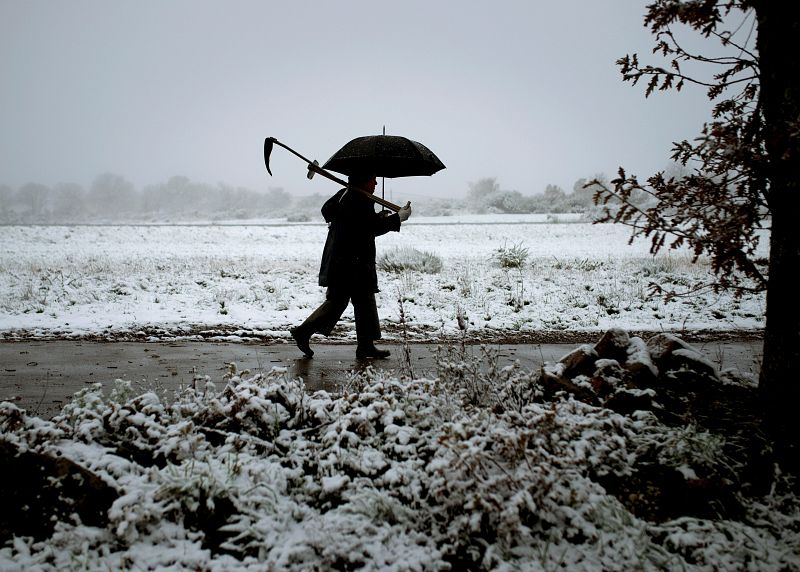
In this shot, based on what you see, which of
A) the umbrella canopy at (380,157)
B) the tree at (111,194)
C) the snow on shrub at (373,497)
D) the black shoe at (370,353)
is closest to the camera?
the snow on shrub at (373,497)

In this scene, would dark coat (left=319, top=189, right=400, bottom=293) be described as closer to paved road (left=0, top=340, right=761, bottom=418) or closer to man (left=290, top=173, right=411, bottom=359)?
man (left=290, top=173, right=411, bottom=359)

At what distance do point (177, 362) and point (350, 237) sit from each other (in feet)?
7.95

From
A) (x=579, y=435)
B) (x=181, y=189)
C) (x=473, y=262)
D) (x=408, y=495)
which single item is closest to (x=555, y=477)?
(x=579, y=435)

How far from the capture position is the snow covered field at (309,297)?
7.96m

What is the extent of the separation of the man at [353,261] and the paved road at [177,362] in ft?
1.34

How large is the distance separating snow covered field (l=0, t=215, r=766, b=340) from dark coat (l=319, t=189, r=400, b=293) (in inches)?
52.3

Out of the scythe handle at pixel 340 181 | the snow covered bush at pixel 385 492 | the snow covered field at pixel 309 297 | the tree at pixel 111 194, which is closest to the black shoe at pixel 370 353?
the snow covered field at pixel 309 297

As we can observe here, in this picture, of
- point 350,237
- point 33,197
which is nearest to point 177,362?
point 350,237

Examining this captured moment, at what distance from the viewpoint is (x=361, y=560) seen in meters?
2.22

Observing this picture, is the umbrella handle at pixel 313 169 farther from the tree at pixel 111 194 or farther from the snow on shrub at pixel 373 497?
the tree at pixel 111 194

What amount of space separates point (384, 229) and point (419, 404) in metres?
2.78

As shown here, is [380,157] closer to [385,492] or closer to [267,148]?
[267,148]

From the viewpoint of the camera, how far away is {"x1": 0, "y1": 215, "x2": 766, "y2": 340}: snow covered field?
7957mm

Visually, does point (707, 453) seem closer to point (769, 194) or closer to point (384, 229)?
point (769, 194)
